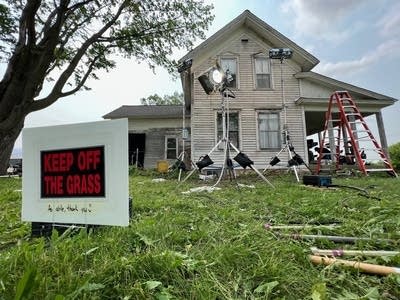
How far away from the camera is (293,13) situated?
14.1 meters

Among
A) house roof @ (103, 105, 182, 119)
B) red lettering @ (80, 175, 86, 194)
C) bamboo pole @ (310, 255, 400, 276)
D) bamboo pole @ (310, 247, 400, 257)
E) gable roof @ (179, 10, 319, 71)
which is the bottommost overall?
bamboo pole @ (310, 255, 400, 276)

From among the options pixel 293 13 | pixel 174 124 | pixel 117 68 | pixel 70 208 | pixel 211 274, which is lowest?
pixel 211 274

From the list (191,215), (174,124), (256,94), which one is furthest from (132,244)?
(174,124)

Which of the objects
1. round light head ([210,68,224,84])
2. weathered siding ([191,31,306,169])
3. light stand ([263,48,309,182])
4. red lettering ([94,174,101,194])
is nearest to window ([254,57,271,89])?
weathered siding ([191,31,306,169])

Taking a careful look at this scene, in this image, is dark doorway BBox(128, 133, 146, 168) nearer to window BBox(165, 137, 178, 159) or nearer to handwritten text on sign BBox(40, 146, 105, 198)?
window BBox(165, 137, 178, 159)

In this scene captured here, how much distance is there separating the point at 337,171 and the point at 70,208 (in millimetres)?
9847

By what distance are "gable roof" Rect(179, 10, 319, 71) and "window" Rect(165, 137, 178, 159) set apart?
4.57 m

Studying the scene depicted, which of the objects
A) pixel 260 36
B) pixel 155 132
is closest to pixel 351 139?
pixel 260 36

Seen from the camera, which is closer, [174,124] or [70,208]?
[70,208]

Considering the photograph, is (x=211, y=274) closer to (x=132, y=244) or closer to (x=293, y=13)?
(x=132, y=244)

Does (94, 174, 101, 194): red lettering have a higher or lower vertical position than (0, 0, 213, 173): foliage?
lower

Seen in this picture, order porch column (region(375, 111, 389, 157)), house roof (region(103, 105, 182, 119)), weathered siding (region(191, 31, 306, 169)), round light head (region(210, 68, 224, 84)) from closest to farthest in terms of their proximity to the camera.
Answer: round light head (region(210, 68, 224, 84))
porch column (region(375, 111, 389, 157))
weathered siding (region(191, 31, 306, 169))
house roof (region(103, 105, 182, 119))

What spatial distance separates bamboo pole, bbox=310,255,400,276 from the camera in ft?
4.79

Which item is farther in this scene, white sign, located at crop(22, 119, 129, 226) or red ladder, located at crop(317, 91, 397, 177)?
red ladder, located at crop(317, 91, 397, 177)
